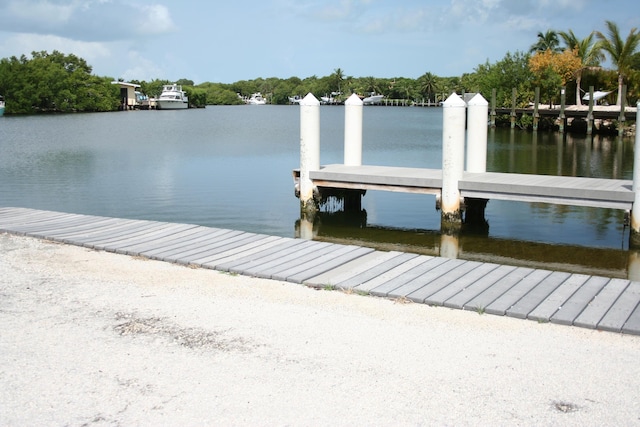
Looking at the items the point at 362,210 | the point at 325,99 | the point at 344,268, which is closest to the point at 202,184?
the point at 362,210

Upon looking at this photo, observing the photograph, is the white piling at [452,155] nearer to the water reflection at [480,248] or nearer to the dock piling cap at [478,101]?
the water reflection at [480,248]

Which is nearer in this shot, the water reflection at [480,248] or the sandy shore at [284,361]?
the sandy shore at [284,361]

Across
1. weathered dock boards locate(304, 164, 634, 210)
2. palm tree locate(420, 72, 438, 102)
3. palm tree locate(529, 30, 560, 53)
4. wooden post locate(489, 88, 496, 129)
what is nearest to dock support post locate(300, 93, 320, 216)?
weathered dock boards locate(304, 164, 634, 210)

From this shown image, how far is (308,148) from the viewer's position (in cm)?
1504

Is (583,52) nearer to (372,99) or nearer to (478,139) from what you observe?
(478,139)

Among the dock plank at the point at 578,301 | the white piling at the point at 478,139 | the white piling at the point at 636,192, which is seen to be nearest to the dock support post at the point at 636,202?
the white piling at the point at 636,192

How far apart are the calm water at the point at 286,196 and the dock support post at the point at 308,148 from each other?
22.2 inches

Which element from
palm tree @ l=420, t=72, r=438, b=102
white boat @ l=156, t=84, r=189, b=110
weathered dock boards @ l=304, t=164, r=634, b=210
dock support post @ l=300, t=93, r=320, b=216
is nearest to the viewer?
weathered dock boards @ l=304, t=164, r=634, b=210

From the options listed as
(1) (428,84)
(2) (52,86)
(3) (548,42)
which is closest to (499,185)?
(3) (548,42)

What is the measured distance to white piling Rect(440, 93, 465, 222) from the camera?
13492mm

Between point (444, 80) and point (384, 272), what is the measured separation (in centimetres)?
17227

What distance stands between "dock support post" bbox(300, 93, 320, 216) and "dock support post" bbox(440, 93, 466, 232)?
2.86 metres

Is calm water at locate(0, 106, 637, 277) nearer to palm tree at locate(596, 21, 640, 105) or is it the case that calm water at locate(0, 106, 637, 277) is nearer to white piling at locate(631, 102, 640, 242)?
white piling at locate(631, 102, 640, 242)

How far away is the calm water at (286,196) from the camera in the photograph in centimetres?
1358
